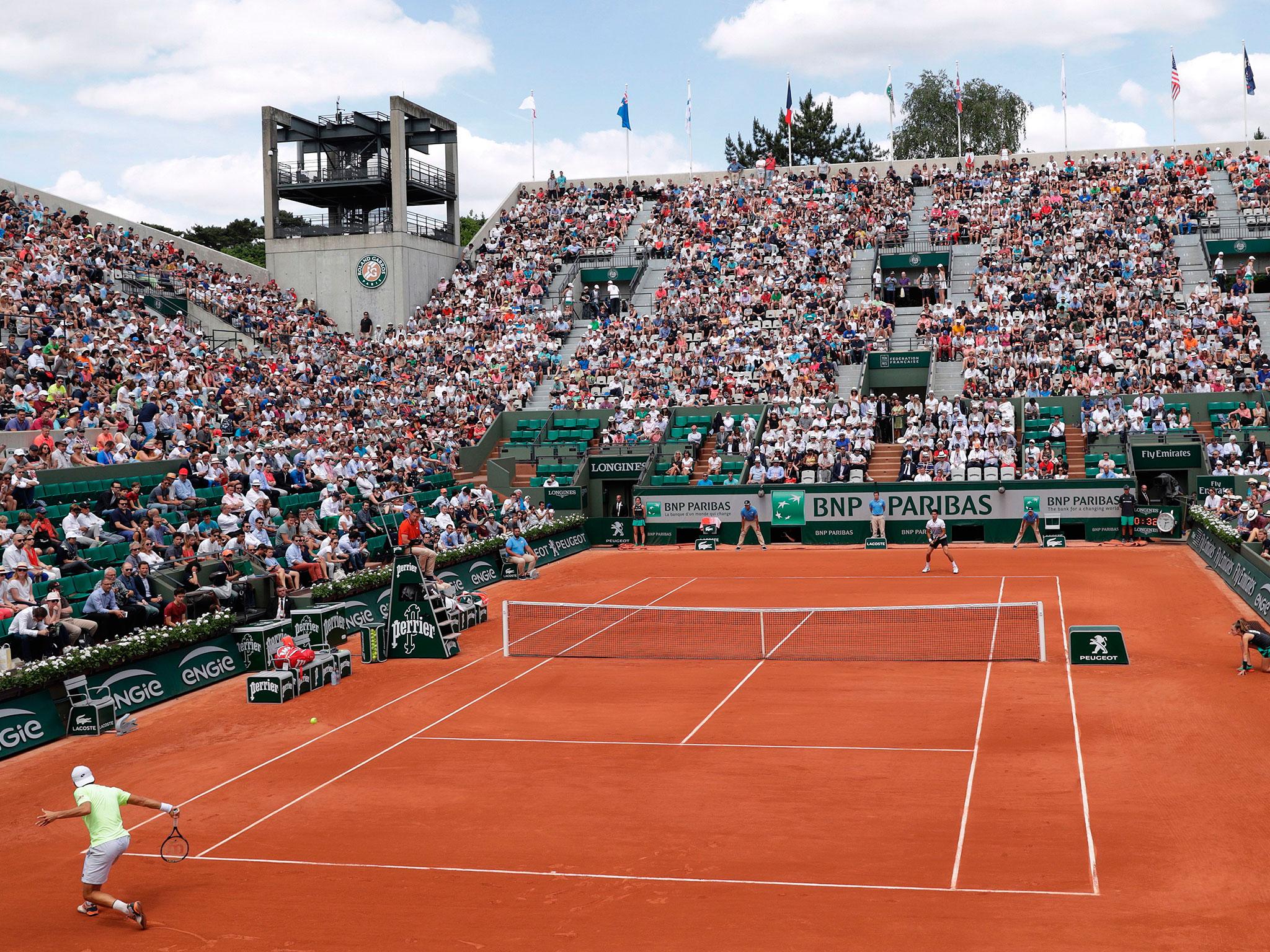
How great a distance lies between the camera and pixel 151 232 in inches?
1860

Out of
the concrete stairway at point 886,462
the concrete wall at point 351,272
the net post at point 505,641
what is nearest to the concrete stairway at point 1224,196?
the concrete stairway at point 886,462

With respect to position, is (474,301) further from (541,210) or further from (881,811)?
(881,811)

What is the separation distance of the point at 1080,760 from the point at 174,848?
9.86 m

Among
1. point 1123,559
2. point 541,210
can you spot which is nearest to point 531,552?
point 1123,559

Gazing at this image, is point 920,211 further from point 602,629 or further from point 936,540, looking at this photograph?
point 602,629

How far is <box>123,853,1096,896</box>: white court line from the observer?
10.2 metres

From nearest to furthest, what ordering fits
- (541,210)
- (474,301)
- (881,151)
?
(474,301)
(541,210)
(881,151)

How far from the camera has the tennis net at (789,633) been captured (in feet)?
66.3

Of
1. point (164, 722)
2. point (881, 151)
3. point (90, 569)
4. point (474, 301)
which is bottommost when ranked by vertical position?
point (164, 722)

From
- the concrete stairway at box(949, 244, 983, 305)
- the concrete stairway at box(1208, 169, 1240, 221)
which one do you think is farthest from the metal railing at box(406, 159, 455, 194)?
the concrete stairway at box(1208, 169, 1240, 221)

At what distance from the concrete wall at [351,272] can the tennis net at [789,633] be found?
3097cm

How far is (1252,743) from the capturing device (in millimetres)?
14266

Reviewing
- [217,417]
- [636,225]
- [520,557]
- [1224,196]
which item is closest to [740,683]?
[520,557]

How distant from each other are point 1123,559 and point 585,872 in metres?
24.3
